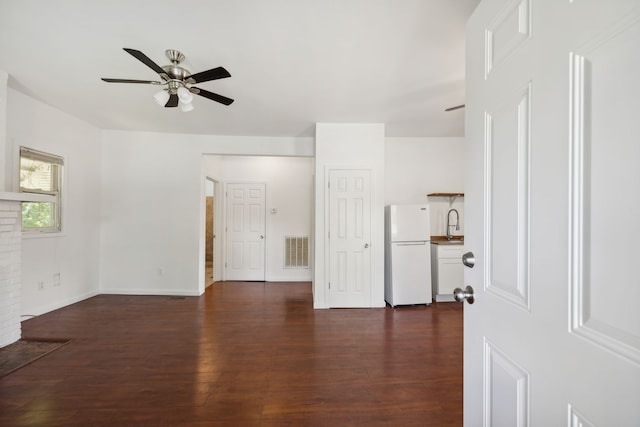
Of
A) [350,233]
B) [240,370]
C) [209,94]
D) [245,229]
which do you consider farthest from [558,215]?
[245,229]

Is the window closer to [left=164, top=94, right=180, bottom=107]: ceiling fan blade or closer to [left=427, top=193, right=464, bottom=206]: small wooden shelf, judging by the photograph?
[left=164, top=94, right=180, bottom=107]: ceiling fan blade

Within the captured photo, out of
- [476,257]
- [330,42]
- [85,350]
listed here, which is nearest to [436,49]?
[330,42]

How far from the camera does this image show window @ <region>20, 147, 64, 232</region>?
10.5ft

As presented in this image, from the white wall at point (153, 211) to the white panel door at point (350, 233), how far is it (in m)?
1.89

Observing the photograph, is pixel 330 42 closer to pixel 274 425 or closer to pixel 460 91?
pixel 460 91

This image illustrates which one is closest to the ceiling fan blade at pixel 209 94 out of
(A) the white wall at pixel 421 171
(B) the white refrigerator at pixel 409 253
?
(B) the white refrigerator at pixel 409 253

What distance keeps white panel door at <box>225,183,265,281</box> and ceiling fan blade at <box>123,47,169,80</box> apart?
3.37 m

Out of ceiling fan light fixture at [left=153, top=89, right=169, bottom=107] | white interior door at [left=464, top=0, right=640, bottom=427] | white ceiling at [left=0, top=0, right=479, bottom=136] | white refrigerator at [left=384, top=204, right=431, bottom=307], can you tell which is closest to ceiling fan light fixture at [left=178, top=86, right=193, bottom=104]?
ceiling fan light fixture at [left=153, top=89, right=169, bottom=107]

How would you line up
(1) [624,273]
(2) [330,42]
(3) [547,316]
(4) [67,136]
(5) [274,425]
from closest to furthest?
(1) [624,273], (3) [547,316], (5) [274,425], (2) [330,42], (4) [67,136]

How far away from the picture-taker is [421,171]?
4605mm

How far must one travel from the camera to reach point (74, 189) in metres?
3.79

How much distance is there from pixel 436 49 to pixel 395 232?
2.32 meters

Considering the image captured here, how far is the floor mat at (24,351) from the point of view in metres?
2.23

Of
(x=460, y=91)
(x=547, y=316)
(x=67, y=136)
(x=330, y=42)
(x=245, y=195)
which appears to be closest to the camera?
(x=547, y=316)
